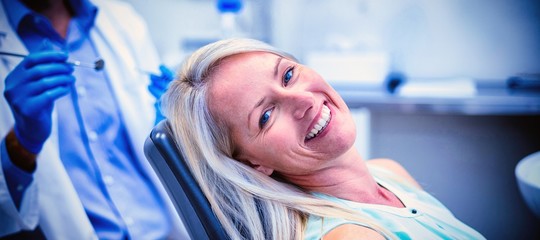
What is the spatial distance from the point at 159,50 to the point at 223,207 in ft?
4.42

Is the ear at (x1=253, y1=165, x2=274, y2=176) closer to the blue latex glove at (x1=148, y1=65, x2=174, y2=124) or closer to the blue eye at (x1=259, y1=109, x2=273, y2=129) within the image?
the blue eye at (x1=259, y1=109, x2=273, y2=129)

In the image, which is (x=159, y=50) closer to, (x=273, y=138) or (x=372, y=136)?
(x=372, y=136)

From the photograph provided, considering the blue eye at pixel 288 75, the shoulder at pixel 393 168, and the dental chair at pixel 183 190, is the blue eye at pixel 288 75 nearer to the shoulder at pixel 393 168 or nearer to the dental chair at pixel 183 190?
the dental chair at pixel 183 190

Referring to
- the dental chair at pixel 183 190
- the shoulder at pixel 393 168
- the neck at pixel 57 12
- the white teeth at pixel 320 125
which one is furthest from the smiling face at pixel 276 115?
the neck at pixel 57 12

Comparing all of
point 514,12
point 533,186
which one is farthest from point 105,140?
point 514,12

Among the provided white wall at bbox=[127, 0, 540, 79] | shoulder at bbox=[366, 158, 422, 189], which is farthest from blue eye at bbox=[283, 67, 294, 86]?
white wall at bbox=[127, 0, 540, 79]

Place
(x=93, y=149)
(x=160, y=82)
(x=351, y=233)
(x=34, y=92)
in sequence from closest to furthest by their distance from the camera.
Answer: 1. (x=351, y=233)
2. (x=34, y=92)
3. (x=93, y=149)
4. (x=160, y=82)

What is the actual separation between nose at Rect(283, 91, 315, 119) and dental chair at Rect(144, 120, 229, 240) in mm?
208

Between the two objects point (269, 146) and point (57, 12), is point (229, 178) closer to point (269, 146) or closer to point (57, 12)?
point (269, 146)

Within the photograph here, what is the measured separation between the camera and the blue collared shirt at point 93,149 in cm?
85

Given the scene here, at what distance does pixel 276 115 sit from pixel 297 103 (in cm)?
4

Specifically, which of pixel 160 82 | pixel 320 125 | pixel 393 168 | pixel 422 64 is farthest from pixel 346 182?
pixel 422 64

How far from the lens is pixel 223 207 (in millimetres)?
711

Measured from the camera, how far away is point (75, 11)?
0.96 m
